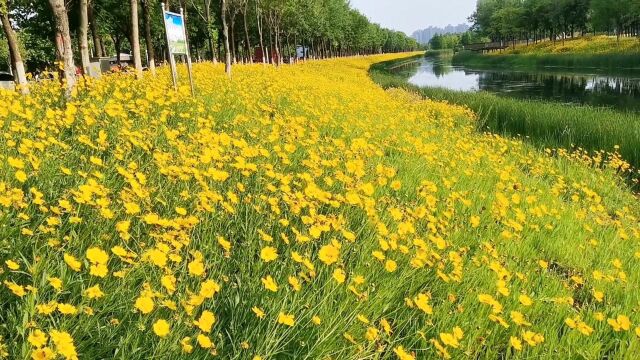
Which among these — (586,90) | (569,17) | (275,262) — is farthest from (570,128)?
(569,17)

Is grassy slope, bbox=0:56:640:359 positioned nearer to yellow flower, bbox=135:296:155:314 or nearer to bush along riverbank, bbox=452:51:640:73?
yellow flower, bbox=135:296:155:314

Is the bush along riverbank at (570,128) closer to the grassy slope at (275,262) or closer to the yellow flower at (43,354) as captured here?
the grassy slope at (275,262)

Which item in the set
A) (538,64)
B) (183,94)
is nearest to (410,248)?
(183,94)

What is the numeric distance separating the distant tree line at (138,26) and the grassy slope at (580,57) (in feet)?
70.8

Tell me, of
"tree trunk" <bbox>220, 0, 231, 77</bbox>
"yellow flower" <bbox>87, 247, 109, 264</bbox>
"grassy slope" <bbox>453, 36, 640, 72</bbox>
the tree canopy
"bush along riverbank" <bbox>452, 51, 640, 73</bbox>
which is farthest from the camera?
"grassy slope" <bbox>453, 36, 640, 72</bbox>

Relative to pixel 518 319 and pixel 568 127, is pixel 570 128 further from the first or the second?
pixel 518 319

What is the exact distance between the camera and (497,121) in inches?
571

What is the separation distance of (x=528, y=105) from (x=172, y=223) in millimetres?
15164

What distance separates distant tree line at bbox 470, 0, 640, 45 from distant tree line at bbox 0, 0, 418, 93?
3327cm

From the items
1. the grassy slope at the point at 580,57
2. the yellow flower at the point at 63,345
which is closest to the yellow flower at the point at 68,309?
the yellow flower at the point at 63,345

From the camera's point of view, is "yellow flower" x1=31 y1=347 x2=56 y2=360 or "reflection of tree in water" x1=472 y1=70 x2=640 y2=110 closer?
"yellow flower" x1=31 y1=347 x2=56 y2=360

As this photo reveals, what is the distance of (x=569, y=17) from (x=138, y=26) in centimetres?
7297

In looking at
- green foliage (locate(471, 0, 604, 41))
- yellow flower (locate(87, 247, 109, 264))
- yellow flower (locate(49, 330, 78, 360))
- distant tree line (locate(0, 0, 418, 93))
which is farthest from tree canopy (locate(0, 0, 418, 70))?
green foliage (locate(471, 0, 604, 41))

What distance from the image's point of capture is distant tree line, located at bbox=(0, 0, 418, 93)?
1073 cm
